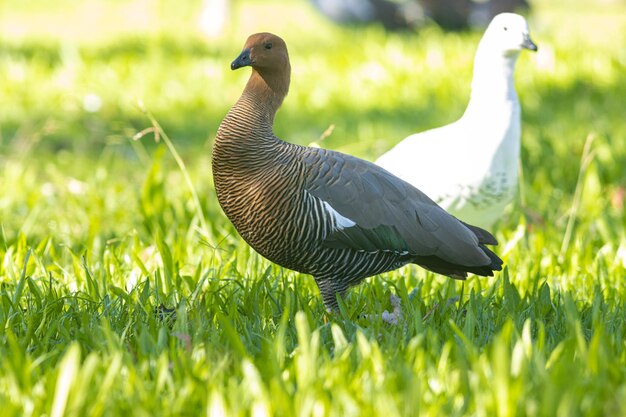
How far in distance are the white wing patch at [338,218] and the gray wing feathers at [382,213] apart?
0.05 feet

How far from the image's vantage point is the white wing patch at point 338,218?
3.59m

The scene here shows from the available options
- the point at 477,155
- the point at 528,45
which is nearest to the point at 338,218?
the point at 477,155

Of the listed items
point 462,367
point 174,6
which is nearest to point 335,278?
point 462,367

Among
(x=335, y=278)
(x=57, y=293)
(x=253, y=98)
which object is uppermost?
(x=253, y=98)

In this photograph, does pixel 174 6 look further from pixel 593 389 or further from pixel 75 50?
pixel 593 389

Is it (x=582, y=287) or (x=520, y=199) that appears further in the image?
(x=520, y=199)

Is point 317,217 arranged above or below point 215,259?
above

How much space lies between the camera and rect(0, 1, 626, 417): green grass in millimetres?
2695

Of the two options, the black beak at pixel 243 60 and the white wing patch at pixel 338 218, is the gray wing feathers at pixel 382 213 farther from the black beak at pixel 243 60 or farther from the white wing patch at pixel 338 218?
the black beak at pixel 243 60

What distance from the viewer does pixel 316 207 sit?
3.56 m

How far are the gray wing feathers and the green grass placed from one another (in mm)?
213

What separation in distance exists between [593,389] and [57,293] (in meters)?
2.12

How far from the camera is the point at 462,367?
2770mm

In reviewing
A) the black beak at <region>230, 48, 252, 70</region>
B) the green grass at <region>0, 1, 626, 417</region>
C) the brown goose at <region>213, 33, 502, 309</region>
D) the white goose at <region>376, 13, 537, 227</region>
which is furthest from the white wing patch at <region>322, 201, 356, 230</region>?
the white goose at <region>376, 13, 537, 227</region>
